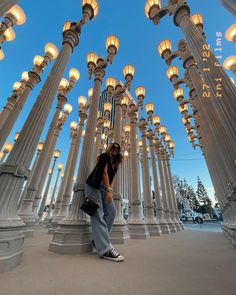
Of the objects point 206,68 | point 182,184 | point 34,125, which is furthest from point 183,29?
point 182,184

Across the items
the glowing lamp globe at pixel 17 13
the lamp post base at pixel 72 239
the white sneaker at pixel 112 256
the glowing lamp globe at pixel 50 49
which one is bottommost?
the white sneaker at pixel 112 256

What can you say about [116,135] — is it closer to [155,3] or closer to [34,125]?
[34,125]

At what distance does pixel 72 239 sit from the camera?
11.2 feet

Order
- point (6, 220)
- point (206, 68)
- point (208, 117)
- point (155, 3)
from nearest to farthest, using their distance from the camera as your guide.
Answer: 1. point (6, 220)
2. point (206, 68)
3. point (208, 117)
4. point (155, 3)

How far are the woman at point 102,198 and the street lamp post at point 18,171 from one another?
133 centimetres

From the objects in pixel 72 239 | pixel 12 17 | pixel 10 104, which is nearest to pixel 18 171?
pixel 72 239

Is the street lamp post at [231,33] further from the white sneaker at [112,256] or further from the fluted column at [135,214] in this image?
the white sneaker at [112,256]

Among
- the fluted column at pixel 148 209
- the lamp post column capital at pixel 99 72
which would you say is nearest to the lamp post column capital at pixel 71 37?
the lamp post column capital at pixel 99 72

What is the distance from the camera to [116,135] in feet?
20.1

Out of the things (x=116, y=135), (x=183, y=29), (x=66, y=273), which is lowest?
(x=66, y=273)

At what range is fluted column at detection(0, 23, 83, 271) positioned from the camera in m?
2.30

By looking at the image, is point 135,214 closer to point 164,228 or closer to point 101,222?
point 164,228

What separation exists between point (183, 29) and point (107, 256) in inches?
246

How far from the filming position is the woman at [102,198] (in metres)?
3.05
